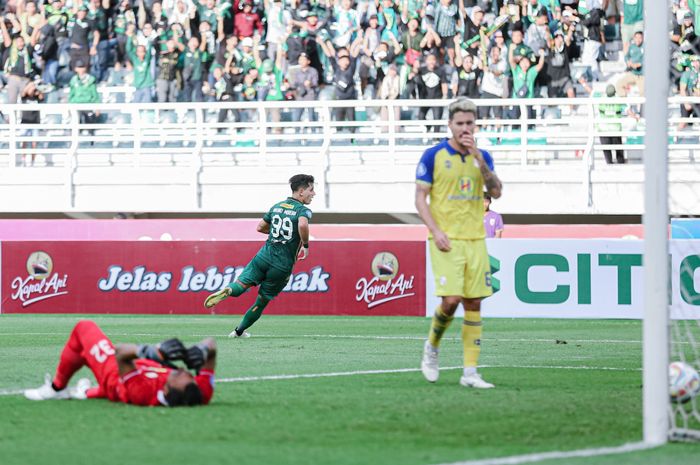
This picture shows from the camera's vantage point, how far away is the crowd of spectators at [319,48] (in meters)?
26.4

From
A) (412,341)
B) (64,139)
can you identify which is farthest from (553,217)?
(412,341)

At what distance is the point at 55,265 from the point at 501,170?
8539mm

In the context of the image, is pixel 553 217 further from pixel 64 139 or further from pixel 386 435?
pixel 386 435

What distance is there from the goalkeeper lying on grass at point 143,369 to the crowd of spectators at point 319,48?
1723 centimetres

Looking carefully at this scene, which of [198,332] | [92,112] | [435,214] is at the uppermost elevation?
[92,112]

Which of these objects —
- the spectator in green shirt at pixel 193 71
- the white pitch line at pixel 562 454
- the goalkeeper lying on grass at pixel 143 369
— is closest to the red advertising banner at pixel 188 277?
the spectator in green shirt at pixel 193 71

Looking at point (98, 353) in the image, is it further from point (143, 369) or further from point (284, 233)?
point (284, 233)

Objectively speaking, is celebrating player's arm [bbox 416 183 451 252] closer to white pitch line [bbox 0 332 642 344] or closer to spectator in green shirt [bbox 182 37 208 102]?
white pitch line [bbox 0 332 642 344]

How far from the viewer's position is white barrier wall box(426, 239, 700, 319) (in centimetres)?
2108

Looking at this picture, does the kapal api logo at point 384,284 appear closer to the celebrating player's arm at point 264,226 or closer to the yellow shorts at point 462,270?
the celebrating player's arm at point 264,226

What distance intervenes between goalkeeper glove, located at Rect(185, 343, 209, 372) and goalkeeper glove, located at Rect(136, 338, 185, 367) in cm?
5

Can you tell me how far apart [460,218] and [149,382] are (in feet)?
9.60

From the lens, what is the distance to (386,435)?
26.1ft

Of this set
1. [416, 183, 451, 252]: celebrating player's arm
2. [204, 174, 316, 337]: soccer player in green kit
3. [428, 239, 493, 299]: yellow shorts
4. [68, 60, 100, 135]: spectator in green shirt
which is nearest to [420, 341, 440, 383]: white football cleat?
[428, 239, 493, 299]: yellow shorts
